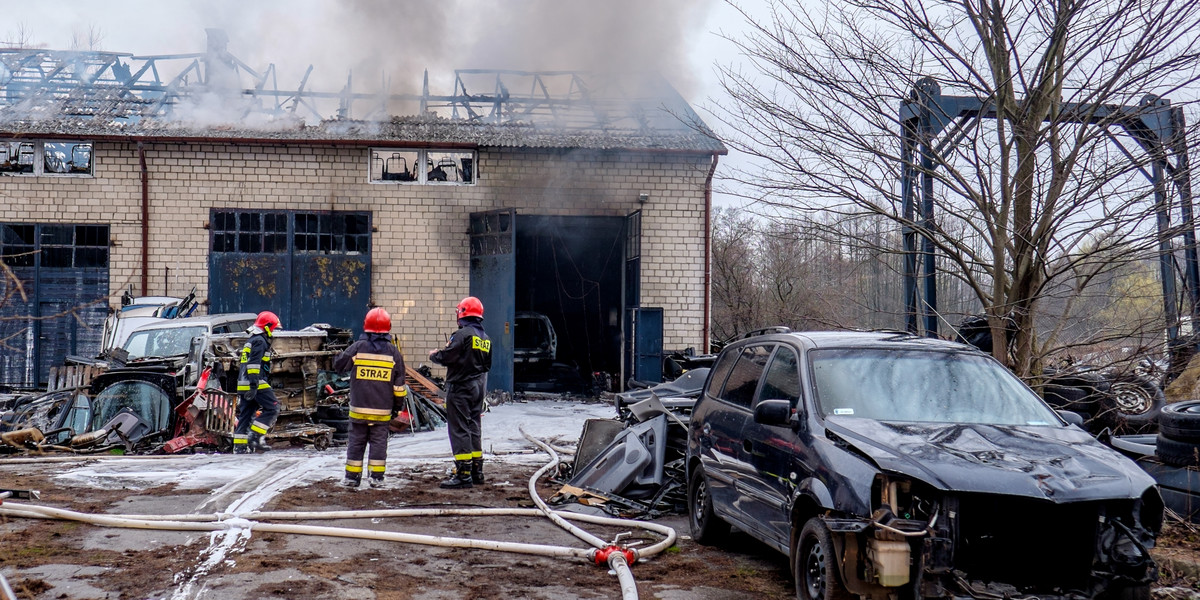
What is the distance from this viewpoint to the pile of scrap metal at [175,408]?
38.4 ft

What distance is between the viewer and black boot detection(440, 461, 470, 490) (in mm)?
Answer: 9141

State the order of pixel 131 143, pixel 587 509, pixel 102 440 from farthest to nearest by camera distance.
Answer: pixel 131 143 < pixel 102 440 < pixel 587 509

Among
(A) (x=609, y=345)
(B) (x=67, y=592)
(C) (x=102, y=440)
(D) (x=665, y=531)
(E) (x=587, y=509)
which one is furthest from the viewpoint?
(A) (x=609, y=345)

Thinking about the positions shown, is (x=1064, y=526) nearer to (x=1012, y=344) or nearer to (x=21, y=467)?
(x=1012, y=344)

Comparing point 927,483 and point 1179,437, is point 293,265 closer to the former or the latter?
point 1179,437

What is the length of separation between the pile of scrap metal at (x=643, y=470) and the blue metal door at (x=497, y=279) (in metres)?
A: 8.71

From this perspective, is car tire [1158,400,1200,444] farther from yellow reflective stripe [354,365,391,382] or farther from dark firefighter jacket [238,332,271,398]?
dark firefighter jacket [238,332,271,398]

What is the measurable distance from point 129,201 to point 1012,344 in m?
15.8

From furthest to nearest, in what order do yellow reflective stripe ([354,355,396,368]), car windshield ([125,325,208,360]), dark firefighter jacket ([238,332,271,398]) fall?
car windshield ([125,325,208,360]), dark firefighter jacket ([238,332,271,398]), yellow reflective stripe ([354,355,396,368])

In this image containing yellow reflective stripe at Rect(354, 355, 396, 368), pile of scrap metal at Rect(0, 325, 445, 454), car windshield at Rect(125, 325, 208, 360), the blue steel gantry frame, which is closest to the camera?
the blue steel gantry frame

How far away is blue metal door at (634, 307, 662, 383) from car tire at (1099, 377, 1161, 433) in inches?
331

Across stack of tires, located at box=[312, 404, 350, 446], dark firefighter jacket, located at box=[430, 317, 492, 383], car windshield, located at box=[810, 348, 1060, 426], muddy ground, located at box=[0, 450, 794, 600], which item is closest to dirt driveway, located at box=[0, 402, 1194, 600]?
muddy ground, located at box=[0, 450, 794, 600]

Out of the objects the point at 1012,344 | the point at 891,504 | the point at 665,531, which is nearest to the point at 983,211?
the point at 1012,344

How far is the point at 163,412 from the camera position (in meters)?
12.2
